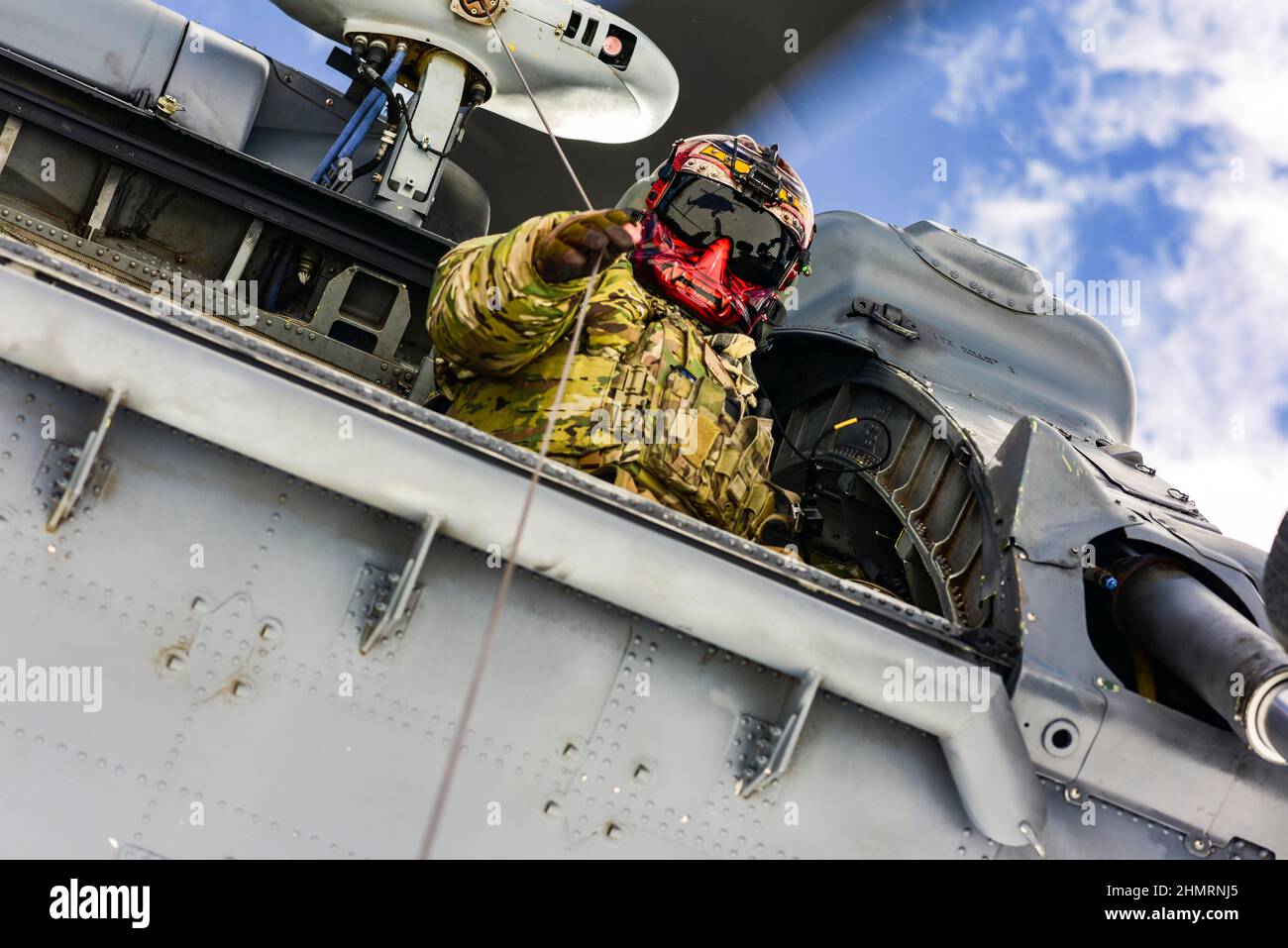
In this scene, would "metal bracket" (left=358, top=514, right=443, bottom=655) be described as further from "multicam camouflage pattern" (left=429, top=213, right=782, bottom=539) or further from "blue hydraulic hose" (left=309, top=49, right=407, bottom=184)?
"blue hydraulic hose" (left=309, top=49, right=407, bottom=184)

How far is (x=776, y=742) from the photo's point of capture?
2689mm

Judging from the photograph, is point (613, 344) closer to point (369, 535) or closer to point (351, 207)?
point (369, 535)

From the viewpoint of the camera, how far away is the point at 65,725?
2443mm

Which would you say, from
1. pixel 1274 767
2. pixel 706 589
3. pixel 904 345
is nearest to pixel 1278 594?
pixel 706 589

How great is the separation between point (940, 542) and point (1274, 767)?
3.97 ft

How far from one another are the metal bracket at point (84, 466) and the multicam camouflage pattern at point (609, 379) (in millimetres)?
1111

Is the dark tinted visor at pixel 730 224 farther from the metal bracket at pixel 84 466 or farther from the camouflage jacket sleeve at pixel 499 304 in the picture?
the metal bracket at pixel 84 466

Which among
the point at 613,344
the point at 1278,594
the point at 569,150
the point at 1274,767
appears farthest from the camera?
the point at 569,150
